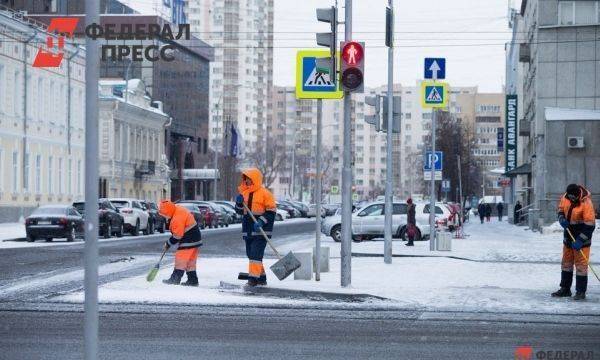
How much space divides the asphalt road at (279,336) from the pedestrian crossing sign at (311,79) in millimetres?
5031

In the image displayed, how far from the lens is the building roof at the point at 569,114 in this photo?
180 feet

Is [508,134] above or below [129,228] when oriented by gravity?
above

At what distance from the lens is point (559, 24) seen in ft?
189

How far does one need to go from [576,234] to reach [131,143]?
236 ft

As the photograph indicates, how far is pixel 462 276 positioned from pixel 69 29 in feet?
196

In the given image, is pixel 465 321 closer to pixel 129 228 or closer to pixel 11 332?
pixel 11 332

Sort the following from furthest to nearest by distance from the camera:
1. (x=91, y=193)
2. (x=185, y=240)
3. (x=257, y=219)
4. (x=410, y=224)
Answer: (x=410, y=224), (x=185, y=240), (x=257, y=219), (x=91, y=193)

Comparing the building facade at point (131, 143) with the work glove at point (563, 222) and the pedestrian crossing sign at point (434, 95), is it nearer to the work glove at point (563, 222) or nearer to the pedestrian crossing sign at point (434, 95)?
the pedestrian crossing sign at point (434, 95)

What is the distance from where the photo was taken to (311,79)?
19.8 meters

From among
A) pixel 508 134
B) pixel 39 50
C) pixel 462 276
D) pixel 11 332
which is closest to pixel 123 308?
pixel 11 332

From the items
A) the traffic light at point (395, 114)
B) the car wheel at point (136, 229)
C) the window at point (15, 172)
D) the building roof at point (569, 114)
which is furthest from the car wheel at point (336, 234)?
the window at point (15, 172)

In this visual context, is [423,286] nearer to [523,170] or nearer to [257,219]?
[257,219]

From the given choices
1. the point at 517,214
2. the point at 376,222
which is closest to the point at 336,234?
the point at 376,222

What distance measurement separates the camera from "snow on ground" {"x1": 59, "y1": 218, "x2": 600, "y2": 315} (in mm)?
17250
